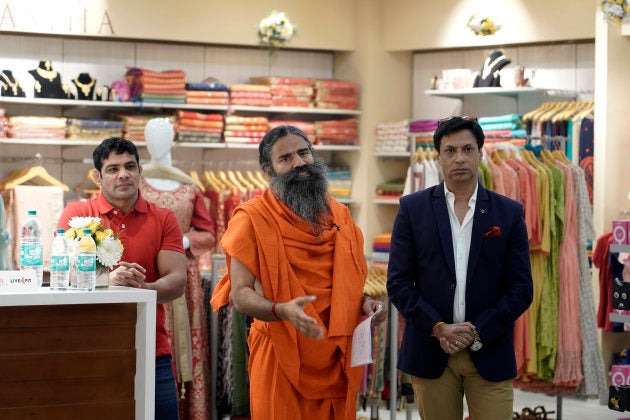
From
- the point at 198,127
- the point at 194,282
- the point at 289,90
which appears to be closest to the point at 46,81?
the point at 198,127

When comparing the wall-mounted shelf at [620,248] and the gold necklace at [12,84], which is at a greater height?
the gold necklace at [12,84]

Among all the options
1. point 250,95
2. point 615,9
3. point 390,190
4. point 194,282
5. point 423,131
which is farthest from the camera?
point 390,190

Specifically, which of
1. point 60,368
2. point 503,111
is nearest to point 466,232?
point 60,368

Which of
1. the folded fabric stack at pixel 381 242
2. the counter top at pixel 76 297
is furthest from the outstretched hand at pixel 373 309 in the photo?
the folded fabric stack at pixel 381 242

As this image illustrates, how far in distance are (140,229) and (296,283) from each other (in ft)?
2.59

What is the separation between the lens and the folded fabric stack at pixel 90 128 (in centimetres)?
849

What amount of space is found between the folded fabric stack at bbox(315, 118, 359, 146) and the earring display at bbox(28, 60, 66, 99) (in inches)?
89.1

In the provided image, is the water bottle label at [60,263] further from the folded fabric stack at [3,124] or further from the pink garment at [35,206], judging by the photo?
the folded fabric stack at [3,124]

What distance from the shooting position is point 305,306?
11.6 feet

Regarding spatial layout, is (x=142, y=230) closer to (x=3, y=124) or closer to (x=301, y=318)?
(x=301, y=318)

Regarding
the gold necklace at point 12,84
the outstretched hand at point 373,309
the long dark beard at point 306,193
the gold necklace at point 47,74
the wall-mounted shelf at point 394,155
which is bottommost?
the outstretched hand at point 373,309

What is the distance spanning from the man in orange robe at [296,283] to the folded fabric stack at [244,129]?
210 inches

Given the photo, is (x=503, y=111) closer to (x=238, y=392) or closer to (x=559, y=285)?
(x=559, y=285)

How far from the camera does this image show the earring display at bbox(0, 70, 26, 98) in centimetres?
827
